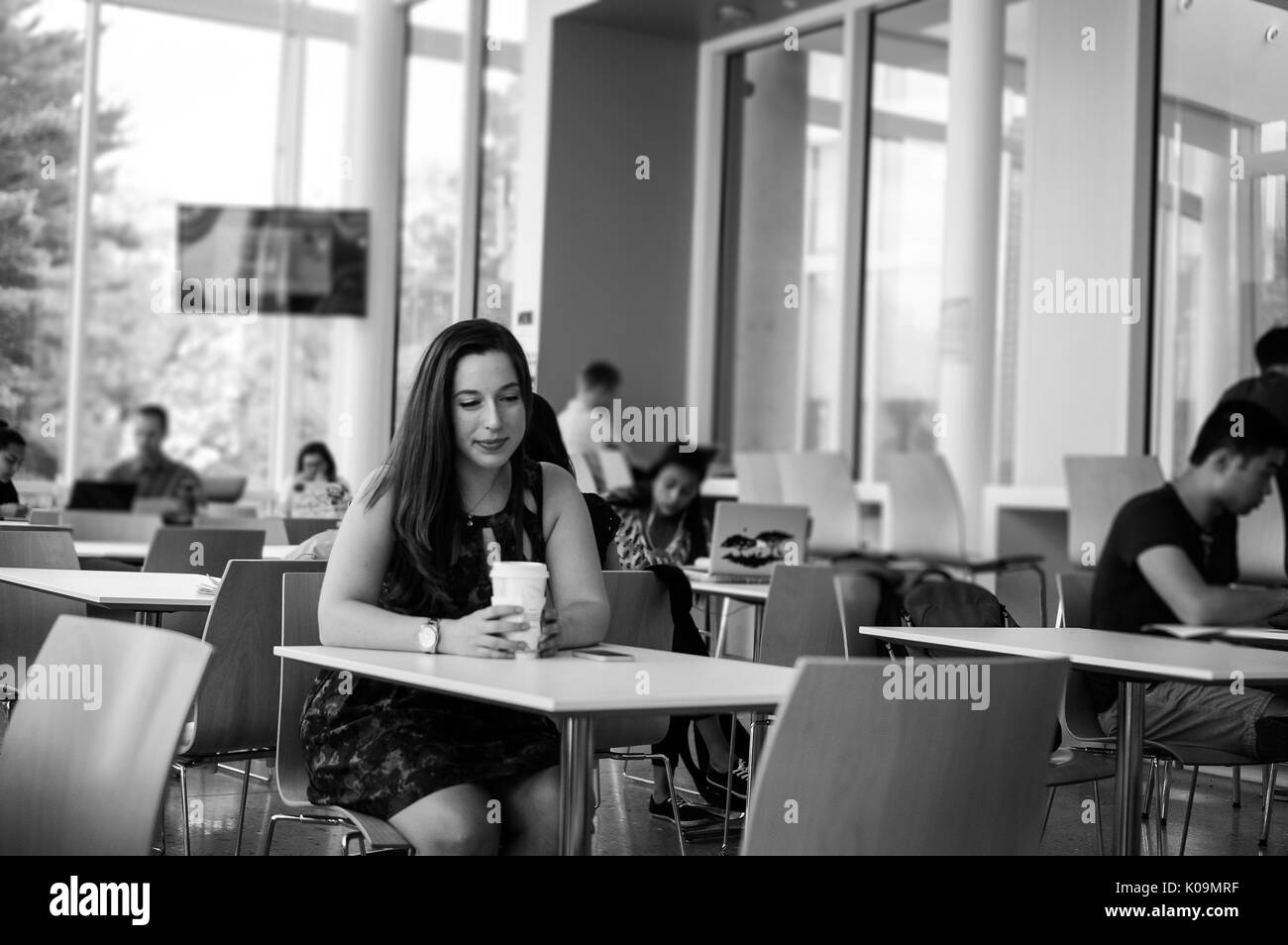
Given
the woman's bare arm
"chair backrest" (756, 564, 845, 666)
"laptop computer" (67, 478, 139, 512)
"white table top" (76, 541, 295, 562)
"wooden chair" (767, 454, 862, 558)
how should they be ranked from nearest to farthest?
the woman's bare arm → "chair backrest" (756, 564, 845, 666) → "white table top" (76, 541, 295, 562) → "wooden chair" (767, 454, 862, 558) → "laptop computer" (67, 478, 139, 512)

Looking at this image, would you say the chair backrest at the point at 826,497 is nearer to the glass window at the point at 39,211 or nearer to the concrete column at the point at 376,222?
the concrete column at the point at 376,222

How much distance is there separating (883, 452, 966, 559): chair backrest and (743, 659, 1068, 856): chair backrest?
4845 mm

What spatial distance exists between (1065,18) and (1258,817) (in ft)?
16.3

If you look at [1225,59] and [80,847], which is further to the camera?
[1225,59]

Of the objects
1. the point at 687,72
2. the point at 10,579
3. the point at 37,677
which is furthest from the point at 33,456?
the point at 37,677

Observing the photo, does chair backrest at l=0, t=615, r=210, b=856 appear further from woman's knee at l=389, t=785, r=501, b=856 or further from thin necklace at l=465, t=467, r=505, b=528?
thin necklace at l=465, t=467, r=505, b=528

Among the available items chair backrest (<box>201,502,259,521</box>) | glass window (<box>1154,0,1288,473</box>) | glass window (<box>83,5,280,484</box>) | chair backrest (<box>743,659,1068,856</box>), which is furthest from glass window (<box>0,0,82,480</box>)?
chair backrest (<box>743,659,1068,856</box>)

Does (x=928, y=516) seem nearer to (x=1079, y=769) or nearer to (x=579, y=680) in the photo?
(x=1079, y=769)

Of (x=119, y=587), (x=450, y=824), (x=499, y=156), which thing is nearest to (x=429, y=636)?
(x=450, y=824)

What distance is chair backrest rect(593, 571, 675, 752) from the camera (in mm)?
3178

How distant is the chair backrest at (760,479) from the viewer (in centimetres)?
768

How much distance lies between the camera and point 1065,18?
8102 mm
